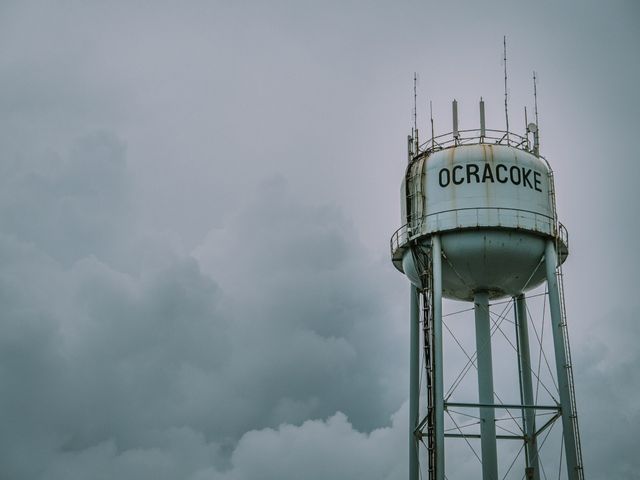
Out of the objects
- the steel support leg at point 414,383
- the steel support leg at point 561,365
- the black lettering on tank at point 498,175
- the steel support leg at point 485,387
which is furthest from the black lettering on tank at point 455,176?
the steel support leg at point 414,383

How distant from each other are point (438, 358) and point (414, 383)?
324cm

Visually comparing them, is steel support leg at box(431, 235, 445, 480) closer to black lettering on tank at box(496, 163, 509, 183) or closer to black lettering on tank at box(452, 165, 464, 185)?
black lettering on tank at box(452, 165, 464, 185)

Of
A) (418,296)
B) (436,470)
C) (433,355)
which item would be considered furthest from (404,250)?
(436,470)

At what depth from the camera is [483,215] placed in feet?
92.2

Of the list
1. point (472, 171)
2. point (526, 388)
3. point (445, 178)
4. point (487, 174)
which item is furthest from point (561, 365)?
point (445, 178)

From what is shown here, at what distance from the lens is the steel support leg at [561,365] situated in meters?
26.4

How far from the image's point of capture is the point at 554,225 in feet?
94.7

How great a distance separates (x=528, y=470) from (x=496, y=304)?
5.05 metres

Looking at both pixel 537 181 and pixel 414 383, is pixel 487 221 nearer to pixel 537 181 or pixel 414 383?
pixel 537 181

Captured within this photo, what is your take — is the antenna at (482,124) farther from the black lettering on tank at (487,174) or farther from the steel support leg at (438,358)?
the steel support leg at (438,358)

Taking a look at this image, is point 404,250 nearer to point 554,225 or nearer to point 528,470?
point 554,225

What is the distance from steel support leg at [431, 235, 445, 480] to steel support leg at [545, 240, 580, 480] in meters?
3.14

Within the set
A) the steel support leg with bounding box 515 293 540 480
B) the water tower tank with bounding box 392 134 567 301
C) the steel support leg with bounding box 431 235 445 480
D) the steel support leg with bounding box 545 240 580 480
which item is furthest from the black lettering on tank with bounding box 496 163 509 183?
the steel support leg with bounding box 515 293 540 480

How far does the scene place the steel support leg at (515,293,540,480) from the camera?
2986cm
